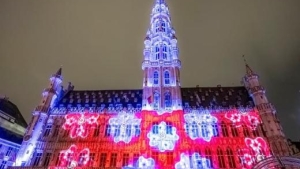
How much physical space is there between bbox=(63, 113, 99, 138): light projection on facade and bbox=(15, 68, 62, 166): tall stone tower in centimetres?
422

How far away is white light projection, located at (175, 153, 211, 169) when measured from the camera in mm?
33812

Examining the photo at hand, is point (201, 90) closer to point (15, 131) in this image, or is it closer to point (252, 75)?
point (252, 75)

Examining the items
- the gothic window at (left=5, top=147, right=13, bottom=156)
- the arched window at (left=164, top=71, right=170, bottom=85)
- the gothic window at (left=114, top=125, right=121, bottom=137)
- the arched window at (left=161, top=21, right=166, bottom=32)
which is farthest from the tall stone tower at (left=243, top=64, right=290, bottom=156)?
the gothic window at (left=5, top=147, right=13, bottom=156)

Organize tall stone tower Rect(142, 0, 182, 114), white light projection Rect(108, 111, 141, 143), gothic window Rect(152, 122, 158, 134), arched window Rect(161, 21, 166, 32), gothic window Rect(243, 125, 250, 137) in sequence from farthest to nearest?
arched window Rect(161, 21, 166, 32) → tall stone tower Rect(142, 0, 182, 114) → white light projection Rect(108, 111, 141, 143) → gothic window Rect(152, 122, 158, 134) → gothic window Rect(243, 125, 250, 137)

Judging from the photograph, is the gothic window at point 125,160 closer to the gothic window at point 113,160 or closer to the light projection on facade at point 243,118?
the gothic window at point 113,160

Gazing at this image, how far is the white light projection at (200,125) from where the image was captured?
37.6 meters

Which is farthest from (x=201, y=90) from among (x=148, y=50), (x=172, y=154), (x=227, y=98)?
(x=172, y=154)

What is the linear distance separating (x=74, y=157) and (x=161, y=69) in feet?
79.1

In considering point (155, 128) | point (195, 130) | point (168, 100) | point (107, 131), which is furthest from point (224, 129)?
point (107, 131)

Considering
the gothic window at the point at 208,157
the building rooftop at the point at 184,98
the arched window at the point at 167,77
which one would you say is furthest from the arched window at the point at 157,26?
the gothic window at the point at 208,157

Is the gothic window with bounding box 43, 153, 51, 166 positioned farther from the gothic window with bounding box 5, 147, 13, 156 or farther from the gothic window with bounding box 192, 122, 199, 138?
the gothic window with bounding box 192, 122, 199, 138

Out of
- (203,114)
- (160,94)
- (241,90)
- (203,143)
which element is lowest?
(203,143)

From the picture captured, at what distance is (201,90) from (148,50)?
1539 centimetres

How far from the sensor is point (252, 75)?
44.9 m
